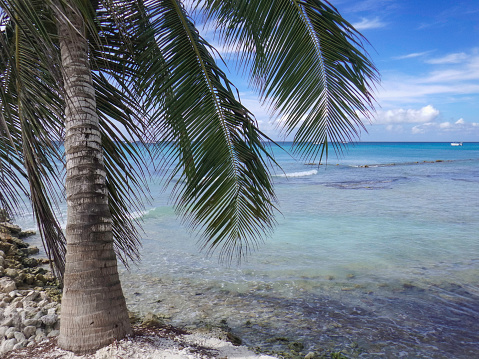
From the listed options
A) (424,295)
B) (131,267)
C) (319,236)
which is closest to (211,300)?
(131,267)

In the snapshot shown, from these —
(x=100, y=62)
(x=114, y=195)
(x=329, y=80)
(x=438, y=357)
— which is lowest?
(x=438, y=357)

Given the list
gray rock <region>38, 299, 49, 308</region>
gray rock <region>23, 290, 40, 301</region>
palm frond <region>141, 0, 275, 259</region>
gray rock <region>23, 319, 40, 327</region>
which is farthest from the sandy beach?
gray rock <region>23, 290, 40, 301</region>

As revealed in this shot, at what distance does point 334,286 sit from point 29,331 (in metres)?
4.36

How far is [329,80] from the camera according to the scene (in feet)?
11.1

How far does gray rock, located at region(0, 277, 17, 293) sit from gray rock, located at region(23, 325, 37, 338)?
158cm

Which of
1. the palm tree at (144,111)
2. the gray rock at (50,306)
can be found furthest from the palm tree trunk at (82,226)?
the gray rock at (50,306)

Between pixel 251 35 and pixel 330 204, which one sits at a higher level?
pixel 251 35

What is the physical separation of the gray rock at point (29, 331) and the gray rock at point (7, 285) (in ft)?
5.20

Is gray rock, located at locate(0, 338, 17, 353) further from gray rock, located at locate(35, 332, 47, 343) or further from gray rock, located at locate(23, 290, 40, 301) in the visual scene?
gray rock, located at locate(23, 290, 40, 301)

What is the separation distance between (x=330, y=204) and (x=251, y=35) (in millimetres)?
11793

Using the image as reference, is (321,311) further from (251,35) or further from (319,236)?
(319,236)

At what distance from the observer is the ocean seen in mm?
4793

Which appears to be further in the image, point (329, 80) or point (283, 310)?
point (283, 310)

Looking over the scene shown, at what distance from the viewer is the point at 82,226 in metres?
3.14
